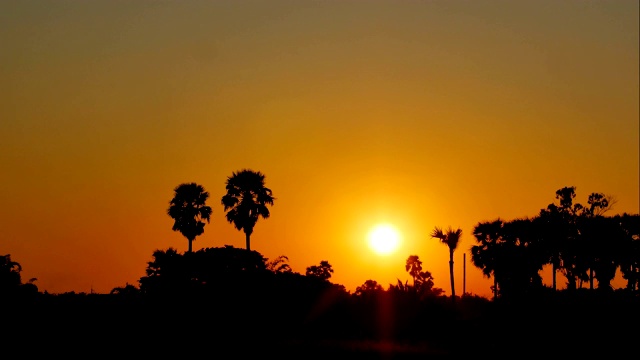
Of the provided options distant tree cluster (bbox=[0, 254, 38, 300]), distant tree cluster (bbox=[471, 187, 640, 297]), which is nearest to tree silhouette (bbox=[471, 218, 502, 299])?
distant tree cluster (bbox=[471, 187, 640, 297])

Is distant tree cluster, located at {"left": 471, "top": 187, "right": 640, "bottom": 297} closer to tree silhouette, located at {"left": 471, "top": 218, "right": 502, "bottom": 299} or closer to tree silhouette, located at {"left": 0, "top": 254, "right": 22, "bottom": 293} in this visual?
tree silhouette, located at {"left": 471, "top": 218, "right": 502, "bottom": 299}

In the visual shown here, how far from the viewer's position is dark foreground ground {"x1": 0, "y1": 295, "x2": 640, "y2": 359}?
173 feet

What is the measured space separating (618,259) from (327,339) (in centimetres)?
4462

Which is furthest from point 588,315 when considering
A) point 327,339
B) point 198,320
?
point 198,320

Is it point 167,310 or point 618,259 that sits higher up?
point 618,259

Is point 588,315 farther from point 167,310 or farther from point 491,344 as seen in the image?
point 167,310

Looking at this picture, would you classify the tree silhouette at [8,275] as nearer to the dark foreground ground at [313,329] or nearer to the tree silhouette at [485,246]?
the dark foreground ground at [313,329]

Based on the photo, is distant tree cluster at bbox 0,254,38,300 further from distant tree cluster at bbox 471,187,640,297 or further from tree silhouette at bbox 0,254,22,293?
distant tree cluster at bbox 471,187,640,297

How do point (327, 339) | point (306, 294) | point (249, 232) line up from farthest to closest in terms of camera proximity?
point (249, 232) → point (306, 294) → point (327, 339)

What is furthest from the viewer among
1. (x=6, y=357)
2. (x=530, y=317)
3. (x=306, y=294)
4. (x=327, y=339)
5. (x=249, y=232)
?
(x=249, y=232)

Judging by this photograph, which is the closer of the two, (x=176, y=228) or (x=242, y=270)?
(x=242, y=270)

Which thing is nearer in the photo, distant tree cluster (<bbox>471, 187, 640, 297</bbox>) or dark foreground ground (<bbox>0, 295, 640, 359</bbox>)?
dark foreground ground (<bbox>0, 295, 640, 359</bbox>)

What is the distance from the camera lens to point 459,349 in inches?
2170

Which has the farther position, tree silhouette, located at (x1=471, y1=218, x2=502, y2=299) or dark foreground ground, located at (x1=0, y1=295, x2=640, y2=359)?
tree silhouette, located at (x1=471, y1=218, x2=502, y2=299)
